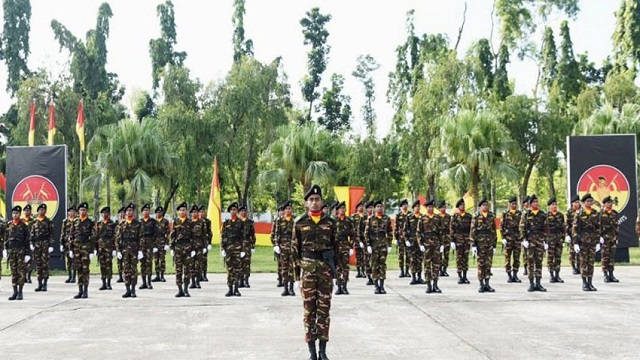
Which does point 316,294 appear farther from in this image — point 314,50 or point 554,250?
point 314,50

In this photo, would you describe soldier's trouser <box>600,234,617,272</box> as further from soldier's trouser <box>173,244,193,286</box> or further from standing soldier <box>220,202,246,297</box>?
soldier's trouser <box>173,244,193,286</box>

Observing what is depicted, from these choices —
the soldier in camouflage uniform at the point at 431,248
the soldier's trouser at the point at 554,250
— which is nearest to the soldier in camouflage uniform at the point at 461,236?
the soldier's trouser at the point at 554,250

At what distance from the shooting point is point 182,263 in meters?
15.1

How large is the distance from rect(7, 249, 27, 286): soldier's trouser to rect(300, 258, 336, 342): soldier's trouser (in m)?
8.83

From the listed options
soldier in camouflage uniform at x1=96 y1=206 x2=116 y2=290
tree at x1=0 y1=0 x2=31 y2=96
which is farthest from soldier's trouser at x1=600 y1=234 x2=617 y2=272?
tree at x1=0 y1=0 x2=31 y2=96

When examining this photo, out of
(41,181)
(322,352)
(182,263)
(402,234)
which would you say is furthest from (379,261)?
(41,181)

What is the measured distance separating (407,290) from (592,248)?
13.1 ft

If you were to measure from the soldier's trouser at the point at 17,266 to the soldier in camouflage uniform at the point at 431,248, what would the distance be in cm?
822

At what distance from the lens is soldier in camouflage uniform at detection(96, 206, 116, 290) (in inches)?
656

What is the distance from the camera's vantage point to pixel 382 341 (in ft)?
31.1

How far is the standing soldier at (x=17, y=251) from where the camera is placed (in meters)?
15.3

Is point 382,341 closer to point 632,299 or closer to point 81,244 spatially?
point 632,299

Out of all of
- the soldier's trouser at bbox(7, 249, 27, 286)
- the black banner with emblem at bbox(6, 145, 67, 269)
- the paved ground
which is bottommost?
the paved ground

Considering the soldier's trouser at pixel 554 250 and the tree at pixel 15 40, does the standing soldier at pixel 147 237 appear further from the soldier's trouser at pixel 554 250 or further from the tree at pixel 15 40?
the tree at pixel 15 40
